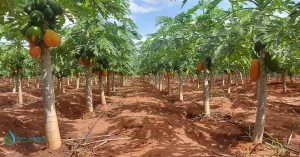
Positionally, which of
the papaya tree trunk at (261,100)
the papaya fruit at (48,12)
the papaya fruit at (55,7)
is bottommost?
the papaya tree trunk at (261,100)

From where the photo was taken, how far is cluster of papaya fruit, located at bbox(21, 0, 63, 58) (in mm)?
4570

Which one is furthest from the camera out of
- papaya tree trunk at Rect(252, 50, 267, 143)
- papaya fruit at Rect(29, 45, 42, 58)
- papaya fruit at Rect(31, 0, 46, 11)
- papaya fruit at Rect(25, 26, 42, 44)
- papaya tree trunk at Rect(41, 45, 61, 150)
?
papaya tree trunk at Rect(252, 50, 267, 143)

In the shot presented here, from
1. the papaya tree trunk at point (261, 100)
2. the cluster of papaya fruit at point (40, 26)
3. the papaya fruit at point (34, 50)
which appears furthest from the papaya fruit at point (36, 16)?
the papaya tree trunk at point (261, 100)

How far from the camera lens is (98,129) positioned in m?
7.61

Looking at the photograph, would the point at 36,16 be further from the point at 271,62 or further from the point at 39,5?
the point at 271,62

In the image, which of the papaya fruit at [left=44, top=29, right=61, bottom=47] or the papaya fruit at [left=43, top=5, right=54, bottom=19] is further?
the papaya fruit at [left=43, top=5, right=54, bottom=19]

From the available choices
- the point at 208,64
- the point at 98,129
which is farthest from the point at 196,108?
the point at 98,129

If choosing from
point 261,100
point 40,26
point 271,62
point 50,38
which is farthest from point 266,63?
point 40,26

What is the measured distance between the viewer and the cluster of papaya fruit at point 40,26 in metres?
4.57

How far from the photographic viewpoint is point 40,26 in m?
4.83
